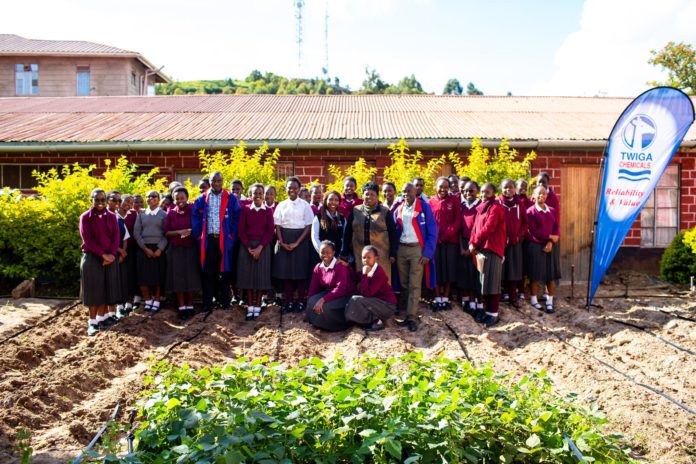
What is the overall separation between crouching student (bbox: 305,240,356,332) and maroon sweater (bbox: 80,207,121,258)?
246 cm

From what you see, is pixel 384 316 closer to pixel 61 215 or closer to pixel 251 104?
pixel 61 215

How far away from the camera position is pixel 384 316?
7.27 m

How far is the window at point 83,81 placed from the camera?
27.0 meters

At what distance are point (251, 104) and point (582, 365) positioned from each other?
Result: 12392mm

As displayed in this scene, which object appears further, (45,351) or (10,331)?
(10,331)

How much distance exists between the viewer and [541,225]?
8344 mm

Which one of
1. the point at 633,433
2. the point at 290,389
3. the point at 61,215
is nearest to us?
the point at 290,389

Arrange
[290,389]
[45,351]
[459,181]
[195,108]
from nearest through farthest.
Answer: [290,389] < [45,351] < [459,181] < [195,108]

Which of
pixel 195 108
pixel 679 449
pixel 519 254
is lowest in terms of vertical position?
pixel 679 449

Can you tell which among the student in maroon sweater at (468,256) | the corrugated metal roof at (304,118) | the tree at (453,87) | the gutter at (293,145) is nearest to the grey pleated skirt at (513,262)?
the student in maroon sweater at (468,256)

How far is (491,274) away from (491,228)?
0.56m

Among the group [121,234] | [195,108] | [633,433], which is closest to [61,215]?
[121,234]

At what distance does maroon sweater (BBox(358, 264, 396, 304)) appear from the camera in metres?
7.25

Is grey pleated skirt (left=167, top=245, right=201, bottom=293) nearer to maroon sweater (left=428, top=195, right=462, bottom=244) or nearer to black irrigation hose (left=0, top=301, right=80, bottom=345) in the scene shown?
black irrigation hose (left=0, top=301, right=80, bottom=345)
